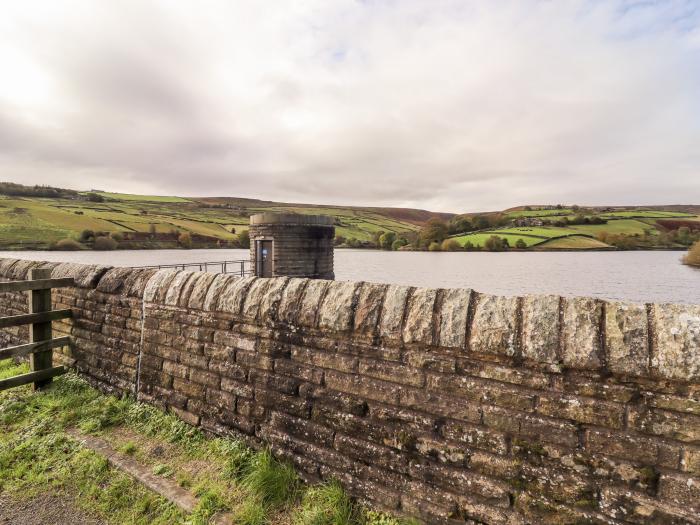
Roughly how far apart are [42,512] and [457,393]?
323 centimetres

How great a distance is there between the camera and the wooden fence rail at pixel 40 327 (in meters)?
4.16

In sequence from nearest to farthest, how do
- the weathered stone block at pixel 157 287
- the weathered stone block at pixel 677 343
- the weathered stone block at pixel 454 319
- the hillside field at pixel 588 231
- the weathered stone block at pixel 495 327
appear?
the weathered stone block at pixel 677 343 → the weathered stone block at pixel 495 327 → the weathered stone block at pixel 454 319 → the weathered stone block at pixel 157 287 → the hillside field at pixel 588 231

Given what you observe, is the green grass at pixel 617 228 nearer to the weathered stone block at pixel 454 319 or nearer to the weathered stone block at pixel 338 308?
the weathered stone block at pixel 454 319

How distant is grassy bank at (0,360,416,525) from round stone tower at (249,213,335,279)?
15.1 meters

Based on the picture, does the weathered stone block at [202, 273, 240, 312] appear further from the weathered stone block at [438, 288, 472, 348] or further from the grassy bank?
the weathered stone block at [438, 288, 472, 348]

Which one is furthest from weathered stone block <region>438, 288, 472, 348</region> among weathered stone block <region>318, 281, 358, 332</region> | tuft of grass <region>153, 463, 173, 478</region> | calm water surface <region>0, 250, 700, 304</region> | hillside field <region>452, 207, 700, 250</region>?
hillside field <region>452, 207, 700, 250</region>

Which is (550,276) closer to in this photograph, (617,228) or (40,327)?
(617,228)

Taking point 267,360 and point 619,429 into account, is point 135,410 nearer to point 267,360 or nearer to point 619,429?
point 267,360

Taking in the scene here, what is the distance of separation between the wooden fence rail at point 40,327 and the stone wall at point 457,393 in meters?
2.12

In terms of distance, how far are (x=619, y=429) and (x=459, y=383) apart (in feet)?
2.76

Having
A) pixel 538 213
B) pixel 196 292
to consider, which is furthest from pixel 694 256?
pixel 196 292

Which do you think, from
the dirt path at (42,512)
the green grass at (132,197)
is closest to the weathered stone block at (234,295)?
the dirt path at (42,512)

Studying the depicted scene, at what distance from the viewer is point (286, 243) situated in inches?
752

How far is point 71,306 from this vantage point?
474cm
